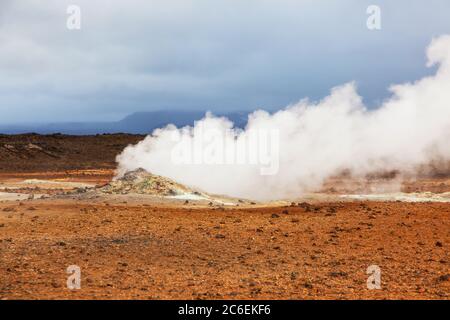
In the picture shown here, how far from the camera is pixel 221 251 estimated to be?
1474 cm

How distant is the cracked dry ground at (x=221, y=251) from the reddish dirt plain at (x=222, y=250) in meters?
0.03

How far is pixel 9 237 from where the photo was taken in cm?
1620

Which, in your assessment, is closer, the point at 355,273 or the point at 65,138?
the point at 355,273

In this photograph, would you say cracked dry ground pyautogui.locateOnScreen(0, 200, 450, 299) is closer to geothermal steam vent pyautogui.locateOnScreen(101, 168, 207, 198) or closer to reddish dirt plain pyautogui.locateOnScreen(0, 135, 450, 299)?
reddish dirt plain pyautogui.locateOnScreen(0, 135, 450, 299)

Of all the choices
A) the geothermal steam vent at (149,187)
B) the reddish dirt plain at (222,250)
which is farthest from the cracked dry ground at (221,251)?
the geothermal steam vent at (149,187)

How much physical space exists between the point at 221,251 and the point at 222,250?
0.13 meters

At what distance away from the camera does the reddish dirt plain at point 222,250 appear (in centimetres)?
1100

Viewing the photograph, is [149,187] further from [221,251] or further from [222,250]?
[221,251]

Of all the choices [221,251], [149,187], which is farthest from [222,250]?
[149,187]

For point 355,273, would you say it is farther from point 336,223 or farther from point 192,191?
point 192,191

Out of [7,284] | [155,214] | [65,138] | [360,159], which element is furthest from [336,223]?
[65,138]
